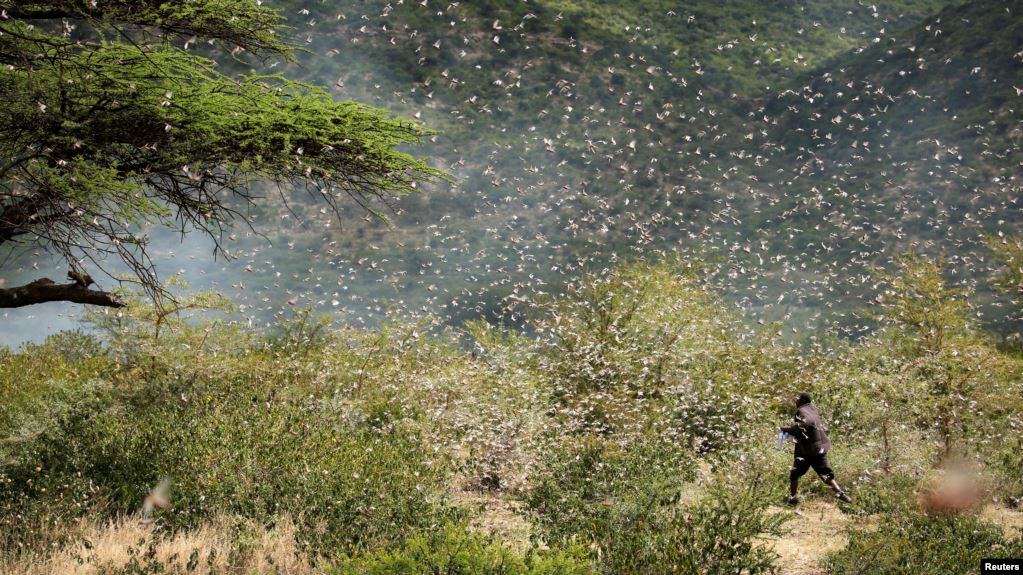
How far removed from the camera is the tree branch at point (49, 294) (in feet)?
29.7

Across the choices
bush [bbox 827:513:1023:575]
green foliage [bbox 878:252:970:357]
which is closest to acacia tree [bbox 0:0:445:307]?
bush [bbox 827:513:1023:575]

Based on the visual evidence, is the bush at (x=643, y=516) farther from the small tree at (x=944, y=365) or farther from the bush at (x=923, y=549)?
the small tree at (x=944, y=365)

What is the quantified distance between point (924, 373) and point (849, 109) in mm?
63492

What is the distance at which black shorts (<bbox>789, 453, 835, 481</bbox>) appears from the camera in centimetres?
1148

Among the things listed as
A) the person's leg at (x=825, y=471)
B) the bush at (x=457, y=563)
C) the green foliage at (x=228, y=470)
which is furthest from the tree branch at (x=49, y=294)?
the person's leg at (x=825, y=471)

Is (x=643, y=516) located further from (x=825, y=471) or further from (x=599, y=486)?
(x=825, y=471)

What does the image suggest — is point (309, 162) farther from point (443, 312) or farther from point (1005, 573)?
point (443, 312)

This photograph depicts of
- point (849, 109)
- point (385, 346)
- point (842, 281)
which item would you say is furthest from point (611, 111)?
point (385, 346)

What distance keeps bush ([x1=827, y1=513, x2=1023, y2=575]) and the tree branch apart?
8.55 metres

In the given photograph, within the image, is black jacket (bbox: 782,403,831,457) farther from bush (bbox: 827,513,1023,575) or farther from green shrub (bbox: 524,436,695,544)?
bush (bbox: 827,513,1023,575)

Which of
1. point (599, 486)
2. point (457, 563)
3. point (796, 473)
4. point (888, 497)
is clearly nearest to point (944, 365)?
point (888, 497)

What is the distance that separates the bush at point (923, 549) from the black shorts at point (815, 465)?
6.46 feet

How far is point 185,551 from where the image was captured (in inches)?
286

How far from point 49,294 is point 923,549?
10.2 metres
